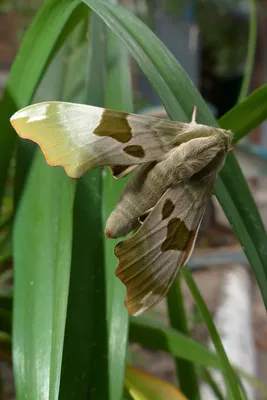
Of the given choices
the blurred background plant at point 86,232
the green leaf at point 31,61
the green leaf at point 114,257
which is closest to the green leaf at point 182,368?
the blurred background plant at point 86,232

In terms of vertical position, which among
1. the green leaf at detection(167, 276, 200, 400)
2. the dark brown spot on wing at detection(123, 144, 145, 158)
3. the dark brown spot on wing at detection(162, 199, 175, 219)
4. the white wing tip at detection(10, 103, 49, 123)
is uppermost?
the white wing tip at detection(10, 103, 49, 123)

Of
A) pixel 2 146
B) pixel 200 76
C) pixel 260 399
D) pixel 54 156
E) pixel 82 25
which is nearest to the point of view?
pixel 54 156

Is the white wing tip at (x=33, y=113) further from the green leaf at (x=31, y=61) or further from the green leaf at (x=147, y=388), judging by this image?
the green leaf at (x=147, y=388)

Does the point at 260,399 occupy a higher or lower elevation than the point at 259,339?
higher

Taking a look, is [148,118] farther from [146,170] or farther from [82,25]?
[82,25]

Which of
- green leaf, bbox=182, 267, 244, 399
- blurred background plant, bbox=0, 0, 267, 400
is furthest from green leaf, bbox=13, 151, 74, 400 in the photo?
green leaf, bbox=182, 267, 244, 399

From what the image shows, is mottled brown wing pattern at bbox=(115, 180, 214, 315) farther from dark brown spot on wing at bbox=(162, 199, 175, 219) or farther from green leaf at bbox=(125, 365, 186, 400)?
green leaf at bbox=(125, 365, 186, 400)

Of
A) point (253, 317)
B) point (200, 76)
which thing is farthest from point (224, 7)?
point (253, 317)

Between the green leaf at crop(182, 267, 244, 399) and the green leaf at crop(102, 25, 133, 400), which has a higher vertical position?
the green leaf at crop(102, 25, 133, 400)
